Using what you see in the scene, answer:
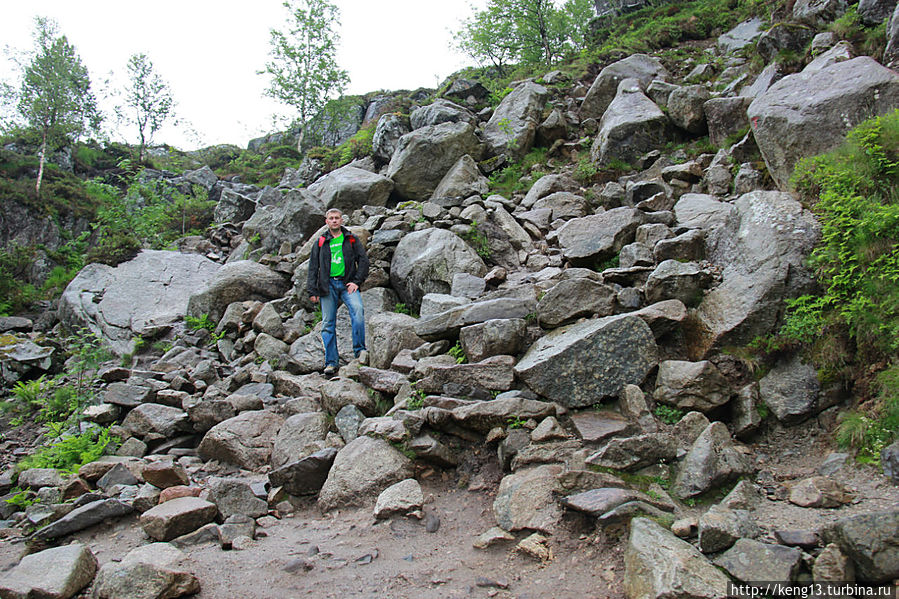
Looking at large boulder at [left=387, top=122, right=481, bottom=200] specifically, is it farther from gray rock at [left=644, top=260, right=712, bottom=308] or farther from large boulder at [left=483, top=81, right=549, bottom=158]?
gray rock at [left=644, top=260, right=712, bottom=308]

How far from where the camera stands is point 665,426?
5.45 meters

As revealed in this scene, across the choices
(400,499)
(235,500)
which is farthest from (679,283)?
(235,500)

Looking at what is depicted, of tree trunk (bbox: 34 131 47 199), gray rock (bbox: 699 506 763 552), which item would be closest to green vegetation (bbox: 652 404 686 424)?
gray rock (bbox: 699 506 763 552)

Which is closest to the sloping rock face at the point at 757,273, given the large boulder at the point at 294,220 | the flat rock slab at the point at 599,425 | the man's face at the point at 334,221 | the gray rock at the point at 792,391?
the gray rock at the point at 792,391

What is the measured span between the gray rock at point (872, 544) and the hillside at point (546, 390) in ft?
0.05

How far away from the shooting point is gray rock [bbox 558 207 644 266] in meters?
8.69

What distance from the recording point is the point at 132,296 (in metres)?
14.1

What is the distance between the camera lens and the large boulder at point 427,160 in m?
15.2

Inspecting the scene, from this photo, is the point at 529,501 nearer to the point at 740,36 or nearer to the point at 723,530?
the point at 723,530

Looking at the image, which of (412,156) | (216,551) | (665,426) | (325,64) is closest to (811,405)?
(665,426)

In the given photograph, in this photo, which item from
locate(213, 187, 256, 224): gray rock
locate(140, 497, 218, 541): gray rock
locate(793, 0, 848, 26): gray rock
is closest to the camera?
locate(140, 497, 218, 541): gray rock

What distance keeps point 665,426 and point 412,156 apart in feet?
39.7

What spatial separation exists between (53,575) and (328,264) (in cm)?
613

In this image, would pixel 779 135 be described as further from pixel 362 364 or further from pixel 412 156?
pixel 412 156
